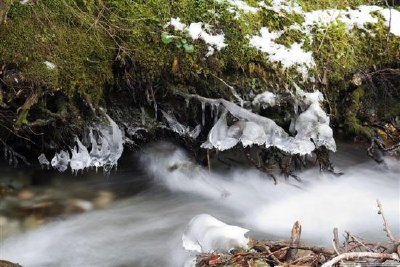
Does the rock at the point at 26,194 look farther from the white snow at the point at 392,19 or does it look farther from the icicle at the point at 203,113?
the white snow at the point at 392,19

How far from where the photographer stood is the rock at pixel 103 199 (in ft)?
12.9

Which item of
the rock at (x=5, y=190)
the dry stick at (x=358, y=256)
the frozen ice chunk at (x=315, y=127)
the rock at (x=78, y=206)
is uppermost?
the frozen ice chunk at (x=315, y=127)

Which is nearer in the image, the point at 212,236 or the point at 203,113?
the point at 212,236

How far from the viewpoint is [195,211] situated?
153 inches

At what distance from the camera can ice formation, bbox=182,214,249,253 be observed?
2.71m

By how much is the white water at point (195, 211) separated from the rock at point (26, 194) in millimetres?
434

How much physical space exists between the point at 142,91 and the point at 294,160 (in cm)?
153

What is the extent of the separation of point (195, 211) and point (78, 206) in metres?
1.00

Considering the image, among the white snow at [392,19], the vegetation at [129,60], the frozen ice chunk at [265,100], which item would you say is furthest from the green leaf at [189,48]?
the white snow at [392,19]

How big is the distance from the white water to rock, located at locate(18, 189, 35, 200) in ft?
1.42

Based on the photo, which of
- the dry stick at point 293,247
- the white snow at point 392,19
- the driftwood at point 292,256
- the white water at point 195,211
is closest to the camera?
the driftwood at point 292,256

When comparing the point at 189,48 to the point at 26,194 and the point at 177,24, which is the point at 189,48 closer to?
the point at 177,24

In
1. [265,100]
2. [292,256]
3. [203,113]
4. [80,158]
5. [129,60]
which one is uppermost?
[129,60]

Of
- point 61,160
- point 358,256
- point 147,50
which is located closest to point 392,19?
point 147,50
